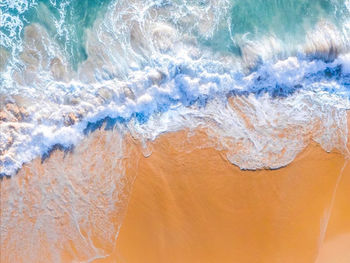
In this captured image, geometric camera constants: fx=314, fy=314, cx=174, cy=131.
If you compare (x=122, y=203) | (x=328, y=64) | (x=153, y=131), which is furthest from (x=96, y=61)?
(x=328, y=64)

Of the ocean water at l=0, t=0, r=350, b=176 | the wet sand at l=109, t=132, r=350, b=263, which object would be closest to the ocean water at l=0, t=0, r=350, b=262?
the ocean water at l=0, t=0, r=350, b=176

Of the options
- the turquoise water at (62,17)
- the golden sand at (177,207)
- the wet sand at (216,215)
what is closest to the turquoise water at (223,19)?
the turquoise water at (62,17)

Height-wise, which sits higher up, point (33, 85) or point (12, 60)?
point (12, 60)

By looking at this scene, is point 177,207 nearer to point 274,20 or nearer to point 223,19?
point 223,19

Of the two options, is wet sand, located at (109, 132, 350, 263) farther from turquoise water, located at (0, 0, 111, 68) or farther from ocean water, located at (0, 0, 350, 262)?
turquoise water, located at (0, 0, 111, 68)

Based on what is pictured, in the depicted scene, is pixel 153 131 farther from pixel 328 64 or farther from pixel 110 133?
pixel 328 64
